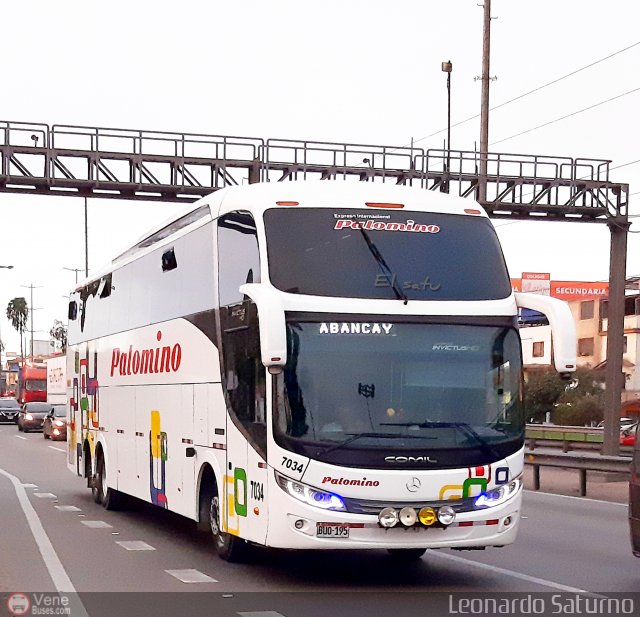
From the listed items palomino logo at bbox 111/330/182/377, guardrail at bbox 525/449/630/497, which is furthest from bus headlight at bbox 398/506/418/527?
guardrail at bbox 525/449/630/497

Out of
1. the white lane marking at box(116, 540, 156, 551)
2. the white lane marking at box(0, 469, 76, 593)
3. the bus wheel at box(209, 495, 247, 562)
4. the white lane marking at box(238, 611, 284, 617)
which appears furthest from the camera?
the white lane marking at box(116, 540, 156, 551)

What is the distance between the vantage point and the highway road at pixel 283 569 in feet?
35.6

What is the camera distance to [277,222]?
1200cm

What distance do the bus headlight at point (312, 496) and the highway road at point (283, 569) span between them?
765mm

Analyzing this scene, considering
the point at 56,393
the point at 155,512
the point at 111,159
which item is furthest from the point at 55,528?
the point at 56,393

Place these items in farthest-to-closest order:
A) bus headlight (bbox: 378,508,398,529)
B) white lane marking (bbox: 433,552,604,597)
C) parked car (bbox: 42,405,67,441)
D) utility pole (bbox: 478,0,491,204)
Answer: parked car (bbox: 42,405,67,441) → utility pole (bbox: 478,0,491,204) → white lane marking (bbox: 433,552,604,597) → bus headlight (bbox: 378,508,398,529)

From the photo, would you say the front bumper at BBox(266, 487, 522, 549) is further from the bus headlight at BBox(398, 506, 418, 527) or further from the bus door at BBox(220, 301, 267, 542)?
the bus door at BBox(220, 301, 267, 542)

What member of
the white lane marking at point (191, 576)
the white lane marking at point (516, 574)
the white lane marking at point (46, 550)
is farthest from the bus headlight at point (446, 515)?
the white lane marking at point (46, 550)

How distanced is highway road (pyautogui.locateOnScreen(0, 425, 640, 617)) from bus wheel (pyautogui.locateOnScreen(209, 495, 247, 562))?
0.48ft

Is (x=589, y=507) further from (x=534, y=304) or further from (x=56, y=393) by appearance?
(x=56, y=393)

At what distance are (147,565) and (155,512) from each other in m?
6.68

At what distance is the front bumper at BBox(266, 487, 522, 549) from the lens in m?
11.1

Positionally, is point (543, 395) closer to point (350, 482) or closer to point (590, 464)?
point (590, 464)

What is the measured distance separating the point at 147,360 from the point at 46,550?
3103 millimetres
